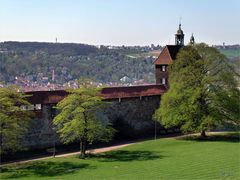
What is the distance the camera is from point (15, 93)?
2967 cm

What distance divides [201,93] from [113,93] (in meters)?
7.23

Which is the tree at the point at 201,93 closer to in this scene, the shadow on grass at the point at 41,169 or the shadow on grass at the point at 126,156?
the shadow on grass at the point at 126,156

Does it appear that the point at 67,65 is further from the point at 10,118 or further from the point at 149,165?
the point at 149,165

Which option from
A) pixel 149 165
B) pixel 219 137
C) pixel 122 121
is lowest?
pixel 149 165

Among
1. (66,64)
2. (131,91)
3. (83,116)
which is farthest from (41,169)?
(66,64)

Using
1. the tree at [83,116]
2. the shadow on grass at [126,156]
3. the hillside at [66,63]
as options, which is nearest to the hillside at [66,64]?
the hillside at [66,63]

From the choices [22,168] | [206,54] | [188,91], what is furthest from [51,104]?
[206,54]

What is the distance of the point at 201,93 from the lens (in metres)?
38.1

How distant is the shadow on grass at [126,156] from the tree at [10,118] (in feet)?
17.5

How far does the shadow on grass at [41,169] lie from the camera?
84.6 feet

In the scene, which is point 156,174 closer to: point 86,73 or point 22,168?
point 22,168

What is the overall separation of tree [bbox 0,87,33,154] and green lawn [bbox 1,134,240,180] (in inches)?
60.5

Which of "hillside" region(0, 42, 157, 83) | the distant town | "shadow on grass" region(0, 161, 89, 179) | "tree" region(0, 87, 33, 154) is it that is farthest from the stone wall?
"hillside" region(0, 42, 157, 83)

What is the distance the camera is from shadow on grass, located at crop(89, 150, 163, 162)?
2977 centimetres
